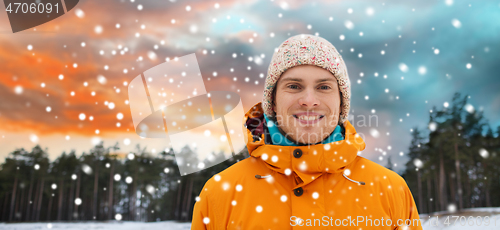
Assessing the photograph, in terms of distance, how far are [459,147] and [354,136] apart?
24.5 metres

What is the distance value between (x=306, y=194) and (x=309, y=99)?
2.78 feet

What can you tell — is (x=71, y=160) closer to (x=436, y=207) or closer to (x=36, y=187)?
(x=36, y=187)

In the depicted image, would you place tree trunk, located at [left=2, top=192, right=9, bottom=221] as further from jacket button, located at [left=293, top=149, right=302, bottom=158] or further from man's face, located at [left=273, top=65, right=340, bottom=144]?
jacket button, located at [left=293, top=149, right=302, bottom=158]

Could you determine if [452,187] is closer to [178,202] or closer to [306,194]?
[178,202]

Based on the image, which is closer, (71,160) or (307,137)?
(307,137)

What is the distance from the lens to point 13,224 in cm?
3050

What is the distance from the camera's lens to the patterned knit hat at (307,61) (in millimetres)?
2729

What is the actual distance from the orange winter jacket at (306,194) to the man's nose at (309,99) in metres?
0.39

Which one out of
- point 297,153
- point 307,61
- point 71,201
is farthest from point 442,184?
point 71,201

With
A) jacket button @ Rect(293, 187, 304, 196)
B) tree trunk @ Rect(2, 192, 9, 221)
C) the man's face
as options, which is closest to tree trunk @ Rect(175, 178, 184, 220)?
tree trunk @ Rect(2, 192, 9, 221)

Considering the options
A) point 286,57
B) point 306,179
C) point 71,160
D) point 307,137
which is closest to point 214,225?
point 306,179

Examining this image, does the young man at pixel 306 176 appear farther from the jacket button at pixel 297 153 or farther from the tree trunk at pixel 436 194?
the tree trunk at pixel 436 194

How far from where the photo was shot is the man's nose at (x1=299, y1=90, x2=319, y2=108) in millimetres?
2424

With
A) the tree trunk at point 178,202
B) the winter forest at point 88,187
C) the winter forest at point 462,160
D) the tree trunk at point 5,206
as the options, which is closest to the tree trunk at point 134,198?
the winter forest at point 88,187
